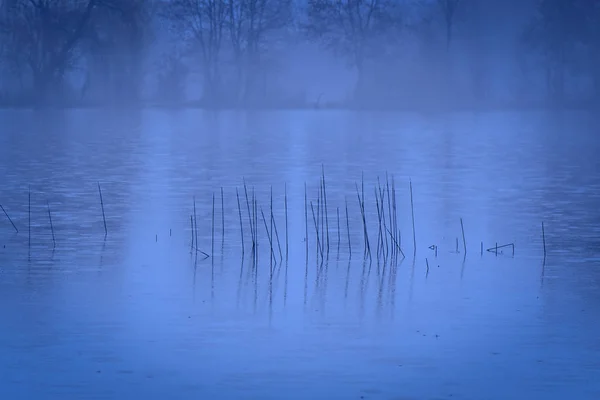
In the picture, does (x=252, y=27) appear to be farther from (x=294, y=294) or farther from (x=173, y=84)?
(x=294, y=294)

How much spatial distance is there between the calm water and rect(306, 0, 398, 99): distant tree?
3147 cm

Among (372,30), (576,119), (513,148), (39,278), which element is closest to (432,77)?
(372,30)

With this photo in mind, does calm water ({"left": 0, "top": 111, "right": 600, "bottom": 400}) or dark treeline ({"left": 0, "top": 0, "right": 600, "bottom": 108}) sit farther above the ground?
dark treeline ({"left": 0, "top": 0, "right": 600, "bottom": 108})

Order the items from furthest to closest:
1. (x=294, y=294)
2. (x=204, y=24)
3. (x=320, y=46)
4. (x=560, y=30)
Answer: (x=204, y=24)
(x=320, y=46)
(x=560, y=30)
(x=294, y=294)

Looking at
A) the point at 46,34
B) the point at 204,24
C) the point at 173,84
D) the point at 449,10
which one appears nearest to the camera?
the point at 46,34

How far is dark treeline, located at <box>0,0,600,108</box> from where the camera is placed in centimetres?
4584

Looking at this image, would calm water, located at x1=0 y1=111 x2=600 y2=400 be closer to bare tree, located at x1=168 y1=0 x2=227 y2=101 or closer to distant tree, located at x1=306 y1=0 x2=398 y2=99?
distant tree, located at x1=306 y1=0 x2=398 y2=99

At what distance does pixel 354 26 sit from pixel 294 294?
43.1 metres

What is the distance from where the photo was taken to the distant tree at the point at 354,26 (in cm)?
4956

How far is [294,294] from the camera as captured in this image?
8.67m

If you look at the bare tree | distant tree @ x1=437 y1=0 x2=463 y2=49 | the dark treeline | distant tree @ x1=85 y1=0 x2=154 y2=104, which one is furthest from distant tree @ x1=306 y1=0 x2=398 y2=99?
distant tree @ x1=85 y1=0 x2=154 y2=104

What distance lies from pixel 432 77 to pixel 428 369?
45012 millimetres

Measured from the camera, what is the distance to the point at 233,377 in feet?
20.8

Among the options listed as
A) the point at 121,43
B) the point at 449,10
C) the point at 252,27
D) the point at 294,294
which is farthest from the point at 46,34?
the point at 294,294
